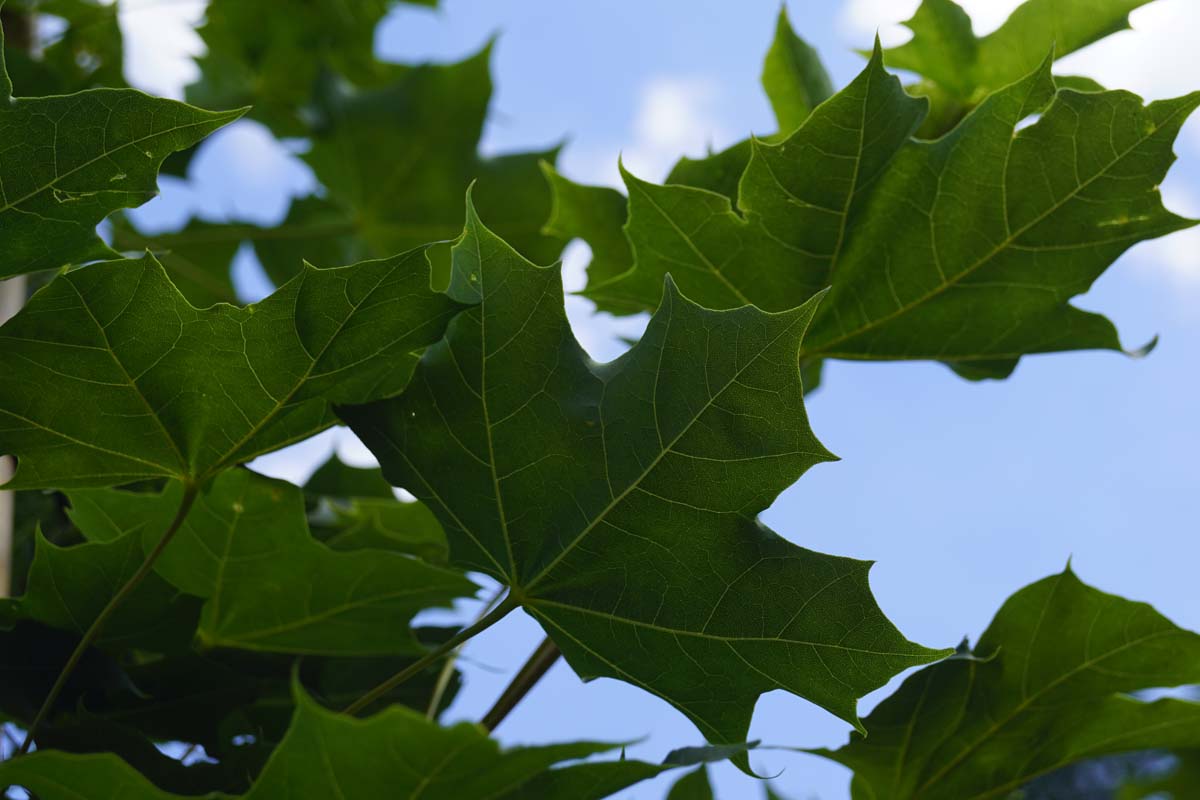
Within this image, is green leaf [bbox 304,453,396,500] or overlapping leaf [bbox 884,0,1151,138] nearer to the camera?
overlapping leaf [bbox 884,0,1151,138]

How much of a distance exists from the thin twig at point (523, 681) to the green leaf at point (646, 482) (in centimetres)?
17

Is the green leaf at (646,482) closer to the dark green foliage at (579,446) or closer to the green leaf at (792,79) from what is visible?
the dark green foliage at (579,446)

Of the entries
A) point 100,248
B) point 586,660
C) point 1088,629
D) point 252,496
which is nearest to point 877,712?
point 1088,629

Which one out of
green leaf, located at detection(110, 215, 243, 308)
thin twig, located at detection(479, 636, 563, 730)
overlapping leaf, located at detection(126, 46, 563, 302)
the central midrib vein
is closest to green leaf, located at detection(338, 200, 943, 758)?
the central midrib vein

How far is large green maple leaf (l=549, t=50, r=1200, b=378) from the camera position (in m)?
1.03

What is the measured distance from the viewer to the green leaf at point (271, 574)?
1104 mm

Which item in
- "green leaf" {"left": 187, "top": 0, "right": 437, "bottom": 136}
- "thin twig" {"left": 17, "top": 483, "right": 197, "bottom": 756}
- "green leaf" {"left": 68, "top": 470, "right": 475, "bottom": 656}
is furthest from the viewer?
"green leaf" {"left": 187, "top": 0, "right": 437, "bottom": 136}

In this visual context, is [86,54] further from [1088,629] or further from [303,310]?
[1088,629]

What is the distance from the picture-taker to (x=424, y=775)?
0.65m

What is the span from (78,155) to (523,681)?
64 centimetres

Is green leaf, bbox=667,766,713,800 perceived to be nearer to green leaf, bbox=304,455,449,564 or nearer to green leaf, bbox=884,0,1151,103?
green leaf, bbox=304,455,449,564

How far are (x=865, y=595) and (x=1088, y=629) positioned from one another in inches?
14.6

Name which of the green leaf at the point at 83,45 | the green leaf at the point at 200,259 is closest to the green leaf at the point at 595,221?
the green leaf at the point at 200,259

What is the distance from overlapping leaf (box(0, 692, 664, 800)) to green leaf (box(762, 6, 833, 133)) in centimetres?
87
